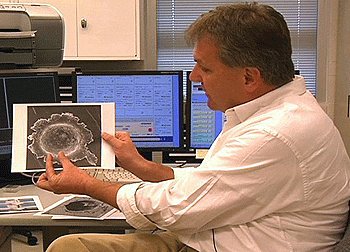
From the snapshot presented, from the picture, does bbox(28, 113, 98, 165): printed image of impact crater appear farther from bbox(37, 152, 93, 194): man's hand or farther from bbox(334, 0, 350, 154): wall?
bbox(334, 0, 350, 154): wall

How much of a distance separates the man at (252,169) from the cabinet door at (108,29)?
2053 millimetres

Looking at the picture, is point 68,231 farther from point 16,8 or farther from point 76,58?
point 76,58

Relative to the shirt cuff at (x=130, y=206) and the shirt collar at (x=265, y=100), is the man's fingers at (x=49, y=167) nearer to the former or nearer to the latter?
the shirt cuff at (x=130, y=206)

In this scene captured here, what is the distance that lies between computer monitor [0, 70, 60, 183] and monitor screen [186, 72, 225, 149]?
573 millimetres

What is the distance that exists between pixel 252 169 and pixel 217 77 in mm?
A: 297

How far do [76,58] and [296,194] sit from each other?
2.51 metres

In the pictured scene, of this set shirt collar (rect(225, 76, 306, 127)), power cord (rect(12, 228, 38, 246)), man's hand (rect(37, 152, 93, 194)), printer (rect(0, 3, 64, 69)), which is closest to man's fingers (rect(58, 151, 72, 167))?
man's hand (rect(37, 152, 93, 194))

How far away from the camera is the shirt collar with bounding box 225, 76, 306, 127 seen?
4.76ft

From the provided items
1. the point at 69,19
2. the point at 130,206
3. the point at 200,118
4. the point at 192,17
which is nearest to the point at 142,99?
the point at 200,118

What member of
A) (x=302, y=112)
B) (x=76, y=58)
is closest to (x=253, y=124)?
(x=302, y=112)

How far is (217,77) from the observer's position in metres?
1.50

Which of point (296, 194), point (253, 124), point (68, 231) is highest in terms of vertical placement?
point (253, 124)

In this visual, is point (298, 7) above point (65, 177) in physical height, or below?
above

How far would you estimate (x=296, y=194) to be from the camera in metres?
1.35
